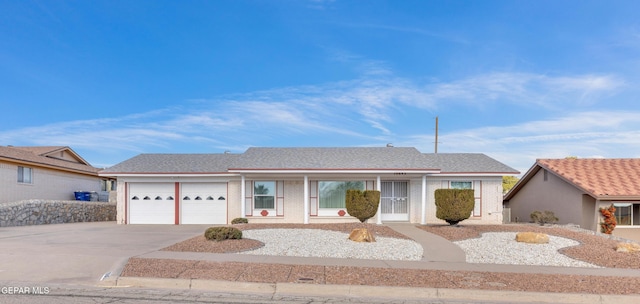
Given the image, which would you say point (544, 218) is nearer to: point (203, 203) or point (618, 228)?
point (618, 228)

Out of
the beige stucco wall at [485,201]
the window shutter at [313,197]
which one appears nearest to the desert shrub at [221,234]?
the window shutter at [313,197]

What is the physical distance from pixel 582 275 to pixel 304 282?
6.33 m

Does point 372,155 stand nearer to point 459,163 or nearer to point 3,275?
point 459,163

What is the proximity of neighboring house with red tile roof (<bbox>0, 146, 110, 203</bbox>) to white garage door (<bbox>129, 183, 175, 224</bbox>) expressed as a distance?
7.02m

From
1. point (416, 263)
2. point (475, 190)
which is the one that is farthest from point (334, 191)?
point (416, 263)

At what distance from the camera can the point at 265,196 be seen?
74.0 ft

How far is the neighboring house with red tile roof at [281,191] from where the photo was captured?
73.5 feet

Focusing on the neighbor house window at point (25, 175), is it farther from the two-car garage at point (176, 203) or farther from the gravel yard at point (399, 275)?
the gravel yard at point (399, 275)

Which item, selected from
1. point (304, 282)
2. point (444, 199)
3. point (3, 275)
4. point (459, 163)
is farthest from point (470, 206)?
point (3, 275)

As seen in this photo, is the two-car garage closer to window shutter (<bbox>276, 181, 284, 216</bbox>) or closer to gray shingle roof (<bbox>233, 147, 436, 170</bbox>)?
gray shingle roof (<bbox>233, 147, 436, 170</bbox>)

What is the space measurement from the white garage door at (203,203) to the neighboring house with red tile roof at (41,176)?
975cm

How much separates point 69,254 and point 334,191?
13561 millimetres

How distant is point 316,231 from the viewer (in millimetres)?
17188

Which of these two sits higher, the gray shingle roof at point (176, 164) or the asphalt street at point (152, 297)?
the gray shingle roof at point (176, 164)
